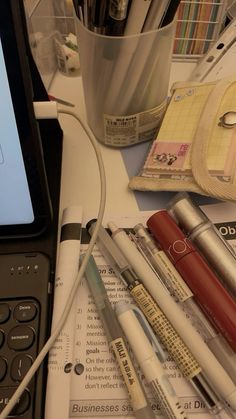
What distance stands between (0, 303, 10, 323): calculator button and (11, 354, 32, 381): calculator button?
0.03 meters

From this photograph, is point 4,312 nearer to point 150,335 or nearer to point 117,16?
point 150,335

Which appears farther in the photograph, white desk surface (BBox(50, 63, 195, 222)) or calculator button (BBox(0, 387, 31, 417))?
white desk surface (BBox(50, 63, 195, 222))

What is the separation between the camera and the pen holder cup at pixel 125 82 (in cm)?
33

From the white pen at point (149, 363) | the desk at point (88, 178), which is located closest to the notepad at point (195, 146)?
the desk at point (88, 178)

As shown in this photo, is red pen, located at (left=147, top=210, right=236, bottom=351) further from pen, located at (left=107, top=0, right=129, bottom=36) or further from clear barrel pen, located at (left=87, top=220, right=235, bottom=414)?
pen, located at (left=107, top=0, right=129, bottom=36)

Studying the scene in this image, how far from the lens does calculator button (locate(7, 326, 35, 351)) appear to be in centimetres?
26

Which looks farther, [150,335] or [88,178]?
[88,178]

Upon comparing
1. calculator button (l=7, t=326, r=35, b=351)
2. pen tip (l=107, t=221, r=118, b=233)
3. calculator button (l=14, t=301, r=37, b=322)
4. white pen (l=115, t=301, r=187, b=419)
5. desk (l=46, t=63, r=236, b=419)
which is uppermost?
desk (l=46, t=63, r=236, b=419)

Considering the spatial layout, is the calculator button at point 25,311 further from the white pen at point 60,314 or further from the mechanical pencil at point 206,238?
the mechanical pencil at point 206,238

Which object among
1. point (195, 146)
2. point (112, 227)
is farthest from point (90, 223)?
point (195, 146)

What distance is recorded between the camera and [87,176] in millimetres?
389

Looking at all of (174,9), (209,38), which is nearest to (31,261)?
(174,9)

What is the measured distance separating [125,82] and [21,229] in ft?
0.54

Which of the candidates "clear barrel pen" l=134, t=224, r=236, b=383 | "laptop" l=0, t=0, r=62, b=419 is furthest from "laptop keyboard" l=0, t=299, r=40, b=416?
"clear barrel pen" l=134, t=224, r=236, b=383
